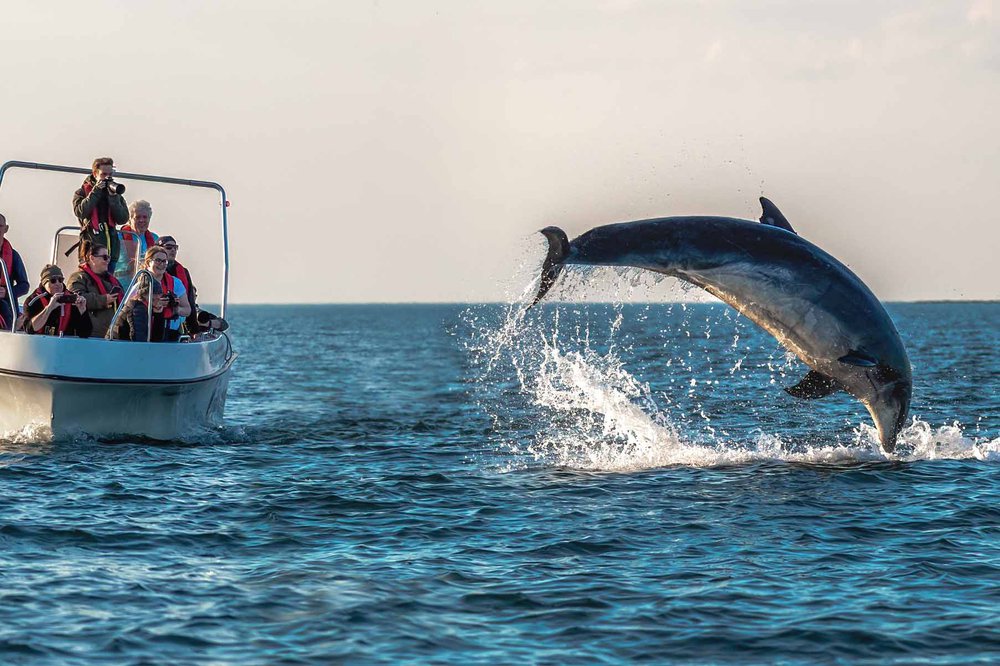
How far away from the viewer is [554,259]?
41.2ft

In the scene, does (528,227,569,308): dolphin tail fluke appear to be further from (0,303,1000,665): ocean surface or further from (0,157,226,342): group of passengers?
(0,157,226,342): group of passengers

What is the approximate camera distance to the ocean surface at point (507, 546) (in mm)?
8633

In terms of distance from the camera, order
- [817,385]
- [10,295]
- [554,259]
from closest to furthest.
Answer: [554,259] → [817,385] → [10,295]

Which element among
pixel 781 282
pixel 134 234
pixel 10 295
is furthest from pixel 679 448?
pixel 10 295

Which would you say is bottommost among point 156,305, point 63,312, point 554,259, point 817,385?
point 817,385

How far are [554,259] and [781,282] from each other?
2.88 m

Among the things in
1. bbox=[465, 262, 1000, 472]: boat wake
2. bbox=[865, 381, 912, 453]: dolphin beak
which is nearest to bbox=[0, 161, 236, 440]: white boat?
bbox=[465, 262, 1000, 472]: boat wake

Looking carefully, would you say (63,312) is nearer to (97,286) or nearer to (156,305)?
(97,286)

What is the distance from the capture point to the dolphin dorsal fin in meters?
13.7

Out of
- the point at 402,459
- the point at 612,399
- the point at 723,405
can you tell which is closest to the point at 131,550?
the point at 402,459

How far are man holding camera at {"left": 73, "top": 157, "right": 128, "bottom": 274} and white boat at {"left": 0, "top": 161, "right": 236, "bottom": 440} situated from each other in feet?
4.43

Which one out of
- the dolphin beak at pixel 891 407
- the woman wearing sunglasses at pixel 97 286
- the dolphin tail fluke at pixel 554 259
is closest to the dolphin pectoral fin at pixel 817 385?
Result: the dolphin beak at pixel 891 407

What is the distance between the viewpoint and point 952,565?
427 inches

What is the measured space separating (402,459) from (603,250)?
6.10 m
